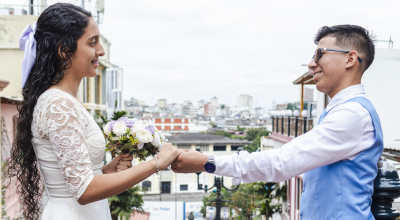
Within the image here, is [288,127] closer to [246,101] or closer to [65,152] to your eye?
[65,152]

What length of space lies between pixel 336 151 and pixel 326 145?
5cm

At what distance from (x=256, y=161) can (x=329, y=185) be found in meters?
0.39

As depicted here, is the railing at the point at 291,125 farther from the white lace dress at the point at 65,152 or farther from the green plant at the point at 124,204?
the white lace dress at the point at 65,152

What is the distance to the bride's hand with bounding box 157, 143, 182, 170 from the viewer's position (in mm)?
1892

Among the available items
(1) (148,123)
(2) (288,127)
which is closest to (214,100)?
(2) (288,127)

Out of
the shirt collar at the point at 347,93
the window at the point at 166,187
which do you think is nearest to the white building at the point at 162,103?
the window at the point at 166,187

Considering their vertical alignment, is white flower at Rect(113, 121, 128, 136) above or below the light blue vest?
above

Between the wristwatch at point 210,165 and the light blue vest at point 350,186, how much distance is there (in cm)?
60

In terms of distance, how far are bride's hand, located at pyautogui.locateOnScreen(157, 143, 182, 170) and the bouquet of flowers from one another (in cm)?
17

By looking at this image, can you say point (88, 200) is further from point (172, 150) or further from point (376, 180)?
point (376, 180)

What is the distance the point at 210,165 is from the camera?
196 centimetres

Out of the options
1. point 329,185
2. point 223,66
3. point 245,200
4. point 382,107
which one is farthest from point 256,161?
point 223,66

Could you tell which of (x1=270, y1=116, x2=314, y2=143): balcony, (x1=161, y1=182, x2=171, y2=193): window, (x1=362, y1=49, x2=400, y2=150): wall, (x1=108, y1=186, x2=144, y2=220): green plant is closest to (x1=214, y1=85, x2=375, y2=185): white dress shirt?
(x1=362, y1=49, x2=400, y2=150): wall

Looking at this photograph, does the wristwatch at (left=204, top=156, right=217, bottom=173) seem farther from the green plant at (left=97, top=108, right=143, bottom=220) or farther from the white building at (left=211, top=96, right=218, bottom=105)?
the white building at (left=211, top=96, right=218, bottom=105)
